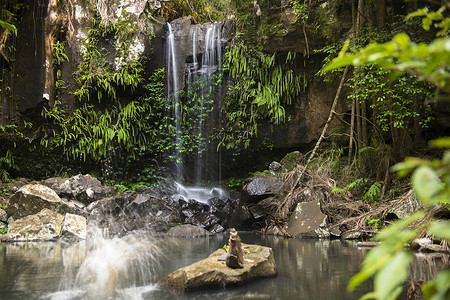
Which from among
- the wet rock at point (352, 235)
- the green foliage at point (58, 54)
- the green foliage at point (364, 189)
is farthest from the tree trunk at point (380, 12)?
the green foliage at point (58, 54)

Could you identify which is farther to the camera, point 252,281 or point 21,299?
point 252,281

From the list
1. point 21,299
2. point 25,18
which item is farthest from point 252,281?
point 25,18

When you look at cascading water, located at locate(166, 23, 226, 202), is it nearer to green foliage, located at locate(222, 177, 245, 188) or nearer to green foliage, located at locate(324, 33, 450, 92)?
green foliage, located at locate(222, 177, 245, 188)

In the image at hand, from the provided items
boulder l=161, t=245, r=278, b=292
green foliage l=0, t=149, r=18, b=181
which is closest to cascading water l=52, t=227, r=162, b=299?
boulder l=161, t=245, r=278, b=292

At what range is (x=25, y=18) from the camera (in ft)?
35.2

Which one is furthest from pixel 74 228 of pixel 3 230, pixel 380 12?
pixel 380 12

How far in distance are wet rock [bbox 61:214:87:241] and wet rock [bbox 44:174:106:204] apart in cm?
113

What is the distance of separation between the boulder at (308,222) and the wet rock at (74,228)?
4.58m

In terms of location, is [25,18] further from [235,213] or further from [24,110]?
[235,213]

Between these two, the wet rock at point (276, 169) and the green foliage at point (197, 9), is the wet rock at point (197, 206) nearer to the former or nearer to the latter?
the wet rock at point (276, 169)

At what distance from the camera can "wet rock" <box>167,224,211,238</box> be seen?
305 inches

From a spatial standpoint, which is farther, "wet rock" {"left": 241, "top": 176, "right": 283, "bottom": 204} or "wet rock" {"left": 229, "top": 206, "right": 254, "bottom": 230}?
"wet rock" {"left": 241, "top": 176, "right": 283, "bottom": 204}

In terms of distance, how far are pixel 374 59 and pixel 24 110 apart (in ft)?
39.1

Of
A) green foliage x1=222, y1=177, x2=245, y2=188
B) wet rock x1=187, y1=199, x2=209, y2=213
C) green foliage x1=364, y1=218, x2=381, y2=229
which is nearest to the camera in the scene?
green foliage x1=364, y1=218, x2=381, y2=229
